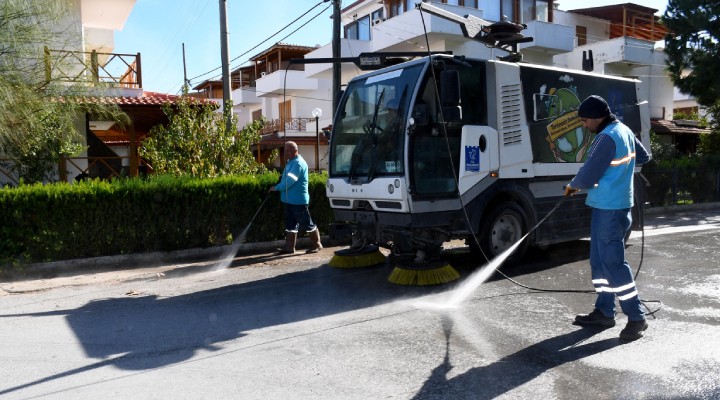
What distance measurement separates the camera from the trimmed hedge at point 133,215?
28.5 ft

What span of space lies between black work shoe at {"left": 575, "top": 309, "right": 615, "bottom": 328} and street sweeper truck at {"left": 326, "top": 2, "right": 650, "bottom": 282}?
202 centimetres

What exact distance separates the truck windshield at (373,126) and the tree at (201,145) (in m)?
4.38

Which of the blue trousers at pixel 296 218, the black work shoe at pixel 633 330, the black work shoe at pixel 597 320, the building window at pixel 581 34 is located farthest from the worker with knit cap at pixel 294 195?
the building window at pixel 581 34

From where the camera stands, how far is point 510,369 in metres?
4.26

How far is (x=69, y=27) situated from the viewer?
10422 mm

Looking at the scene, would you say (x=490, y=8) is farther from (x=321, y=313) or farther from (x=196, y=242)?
(x=321, y=313)

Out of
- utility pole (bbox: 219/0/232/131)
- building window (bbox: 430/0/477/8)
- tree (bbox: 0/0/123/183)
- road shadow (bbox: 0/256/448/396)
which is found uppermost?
building window (bbox: 430/0/477/8)

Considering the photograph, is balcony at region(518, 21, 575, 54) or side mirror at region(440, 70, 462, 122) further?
balcony at region(518, 21, 575, 54)

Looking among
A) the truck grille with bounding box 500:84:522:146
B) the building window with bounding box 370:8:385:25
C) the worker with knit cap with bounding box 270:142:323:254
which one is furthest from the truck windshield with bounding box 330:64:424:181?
the building window with bounding box 370:8:385:25

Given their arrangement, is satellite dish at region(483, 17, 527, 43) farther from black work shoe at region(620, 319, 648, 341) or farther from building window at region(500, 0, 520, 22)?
building window at region(500, 0, 520, 22)

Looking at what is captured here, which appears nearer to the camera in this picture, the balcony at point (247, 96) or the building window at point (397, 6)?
the building window at point (397, 6)

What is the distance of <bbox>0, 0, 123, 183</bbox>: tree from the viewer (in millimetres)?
8945

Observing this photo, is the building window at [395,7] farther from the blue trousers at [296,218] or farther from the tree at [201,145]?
the blue trousers at [296,218]

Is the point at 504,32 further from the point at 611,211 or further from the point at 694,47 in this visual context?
the point at 694,47
